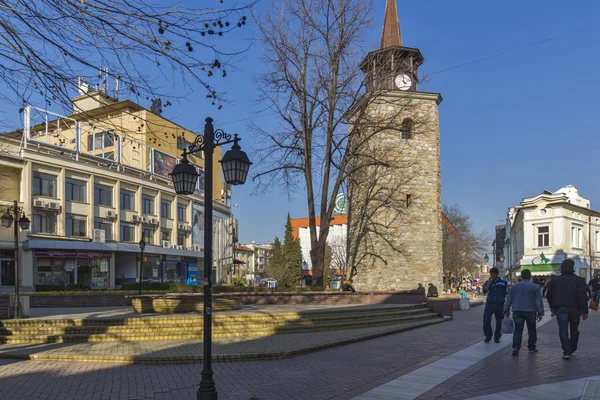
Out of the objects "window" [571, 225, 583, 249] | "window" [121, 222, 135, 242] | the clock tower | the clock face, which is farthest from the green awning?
Result: "window" [121, 222, 135, 242]

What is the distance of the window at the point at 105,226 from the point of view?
41938mm

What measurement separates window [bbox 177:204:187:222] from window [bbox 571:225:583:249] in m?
37.7

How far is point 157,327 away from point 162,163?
141 feet

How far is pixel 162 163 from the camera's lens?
53062 millimetres

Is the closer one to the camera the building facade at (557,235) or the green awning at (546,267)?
the green awning at (546,267)

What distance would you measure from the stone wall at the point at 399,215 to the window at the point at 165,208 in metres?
26.2

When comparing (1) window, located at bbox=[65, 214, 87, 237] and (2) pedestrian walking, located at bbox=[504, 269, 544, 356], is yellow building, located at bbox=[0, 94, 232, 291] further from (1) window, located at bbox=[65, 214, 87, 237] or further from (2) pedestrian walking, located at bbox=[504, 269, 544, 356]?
(2) pedestrian walking, located at bbox=[504, 269, 544, 356]

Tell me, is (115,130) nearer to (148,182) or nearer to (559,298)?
(559,298)

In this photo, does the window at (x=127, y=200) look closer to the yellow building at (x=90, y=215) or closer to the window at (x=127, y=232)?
the yellow building at (x=90, y=215)

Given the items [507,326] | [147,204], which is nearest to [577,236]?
[147,204]

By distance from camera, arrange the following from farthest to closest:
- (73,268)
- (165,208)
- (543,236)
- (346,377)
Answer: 1. (165,208)
2. (543,236)
3. (73,268)
4. (346,377)

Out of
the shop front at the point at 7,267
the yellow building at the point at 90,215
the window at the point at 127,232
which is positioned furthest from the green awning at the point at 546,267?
the shop front at the point at 7,267

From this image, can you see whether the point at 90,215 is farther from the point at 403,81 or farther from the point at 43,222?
the point at 403,81

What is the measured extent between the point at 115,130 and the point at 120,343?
18.9 ft
